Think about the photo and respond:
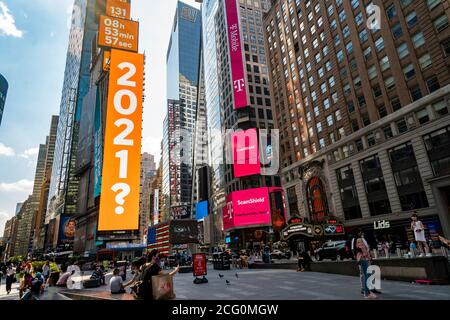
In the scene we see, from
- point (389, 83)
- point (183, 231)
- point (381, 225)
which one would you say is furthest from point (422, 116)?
point (183, 231)

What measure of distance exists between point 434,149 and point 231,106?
63184mm

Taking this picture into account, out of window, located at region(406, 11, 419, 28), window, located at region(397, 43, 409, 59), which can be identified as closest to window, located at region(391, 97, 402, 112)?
window, located at region(397, 43, 409, 59)

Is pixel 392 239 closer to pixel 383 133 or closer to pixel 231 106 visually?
pixel 383 133

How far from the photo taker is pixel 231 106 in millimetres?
88438

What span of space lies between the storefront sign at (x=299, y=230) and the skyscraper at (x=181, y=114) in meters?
124

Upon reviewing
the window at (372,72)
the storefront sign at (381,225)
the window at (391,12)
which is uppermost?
the window at (391,12)

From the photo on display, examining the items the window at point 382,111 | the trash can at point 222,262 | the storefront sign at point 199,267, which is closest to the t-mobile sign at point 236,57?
the window at point 382,111

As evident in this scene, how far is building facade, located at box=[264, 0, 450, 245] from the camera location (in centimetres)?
3166

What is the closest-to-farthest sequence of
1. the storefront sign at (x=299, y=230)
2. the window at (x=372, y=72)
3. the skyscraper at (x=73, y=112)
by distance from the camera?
1. the storefront sign at (x=299, y=230)
2. the window at (x=372, y=72)
3. the skyscraper at (x=73, y=112)

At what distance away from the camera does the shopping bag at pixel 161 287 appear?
7.82 meters

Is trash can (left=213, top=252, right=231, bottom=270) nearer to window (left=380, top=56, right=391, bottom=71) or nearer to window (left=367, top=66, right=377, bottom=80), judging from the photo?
window (left=367, top=66, right=377, bottom=80)

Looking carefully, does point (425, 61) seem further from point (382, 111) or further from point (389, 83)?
point (382, 111)

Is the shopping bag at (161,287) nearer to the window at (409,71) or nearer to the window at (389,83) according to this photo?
the window at (409,71)
